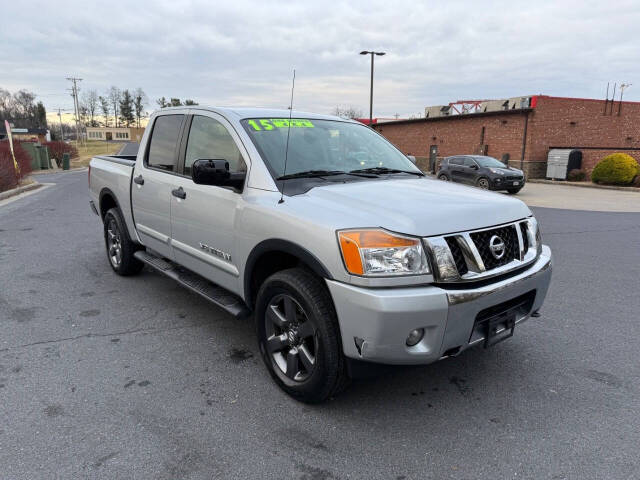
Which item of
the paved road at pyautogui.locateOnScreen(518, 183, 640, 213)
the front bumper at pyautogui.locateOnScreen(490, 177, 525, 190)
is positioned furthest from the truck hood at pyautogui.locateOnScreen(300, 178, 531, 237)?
the front bumper at pyautogui.locateOnScreen(490, 177, 525, 190)

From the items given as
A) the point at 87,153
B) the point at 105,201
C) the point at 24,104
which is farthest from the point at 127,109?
the point at 105,201

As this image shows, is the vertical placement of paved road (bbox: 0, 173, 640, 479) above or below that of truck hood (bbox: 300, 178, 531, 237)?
below

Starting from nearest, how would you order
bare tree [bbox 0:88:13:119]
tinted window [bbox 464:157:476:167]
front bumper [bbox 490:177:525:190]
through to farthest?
front bumper [bbox 490:177:525:190] → tinted window [bbox 464:157:476:167] → bare tree [bbox 0:88:13:119]

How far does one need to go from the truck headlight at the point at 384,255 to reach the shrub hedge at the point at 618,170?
22.3 metres

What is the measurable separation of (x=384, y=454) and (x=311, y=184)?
5.65 ft

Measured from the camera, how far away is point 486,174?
17891 mm

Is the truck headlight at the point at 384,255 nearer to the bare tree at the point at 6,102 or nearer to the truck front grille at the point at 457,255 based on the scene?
the truck front grille at the point at 457,255

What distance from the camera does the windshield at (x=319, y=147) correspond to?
339cm

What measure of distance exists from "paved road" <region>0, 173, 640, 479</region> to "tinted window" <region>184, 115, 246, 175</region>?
148cm

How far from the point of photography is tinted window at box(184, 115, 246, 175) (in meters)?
3.49

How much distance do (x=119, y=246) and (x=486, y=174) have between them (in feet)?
50.5

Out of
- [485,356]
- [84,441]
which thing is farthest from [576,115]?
[84,441]

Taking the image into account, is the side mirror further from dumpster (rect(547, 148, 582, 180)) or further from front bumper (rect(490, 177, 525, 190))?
dumpster (rect(547, 148, 582, 180))

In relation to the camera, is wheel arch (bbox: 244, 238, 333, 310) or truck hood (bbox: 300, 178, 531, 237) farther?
wheel arch (bbox: 244, 238, 333, 310)
